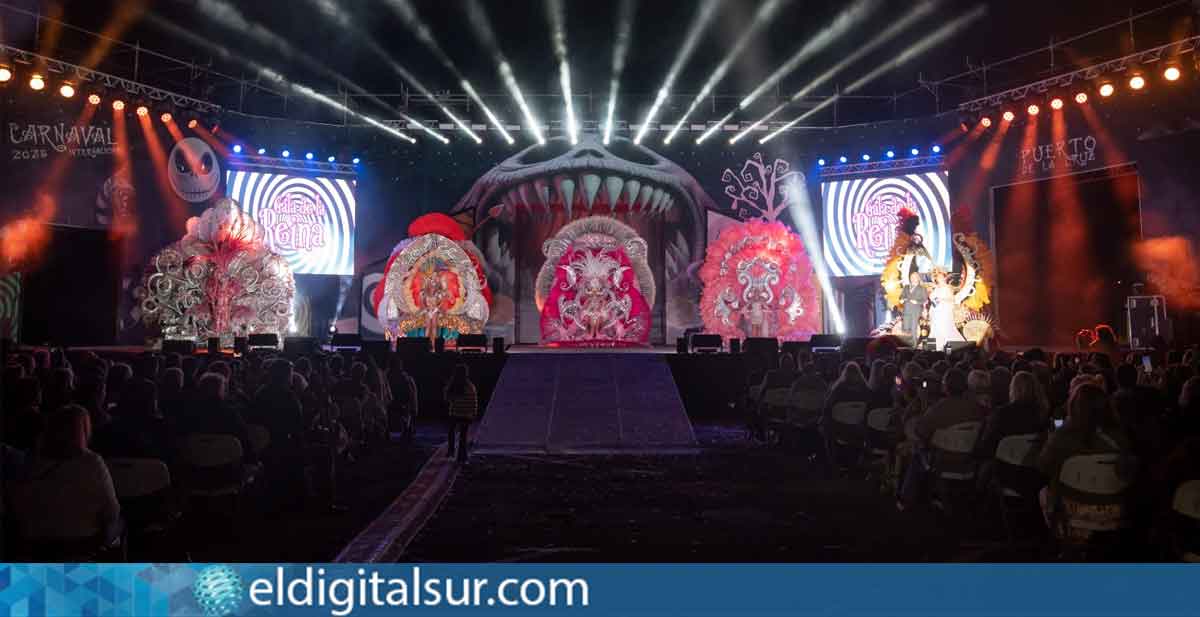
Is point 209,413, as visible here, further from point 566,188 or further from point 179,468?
point 566,188

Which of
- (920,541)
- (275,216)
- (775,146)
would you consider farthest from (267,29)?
(920,541)

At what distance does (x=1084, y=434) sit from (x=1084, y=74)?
13.7 metres

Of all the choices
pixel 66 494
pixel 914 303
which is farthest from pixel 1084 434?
pixel 914 303

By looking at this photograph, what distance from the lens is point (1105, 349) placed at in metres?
9.16

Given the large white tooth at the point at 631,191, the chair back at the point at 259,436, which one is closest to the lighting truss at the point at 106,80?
the large white tooth at the point at 631,191

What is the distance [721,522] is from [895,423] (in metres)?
1.79

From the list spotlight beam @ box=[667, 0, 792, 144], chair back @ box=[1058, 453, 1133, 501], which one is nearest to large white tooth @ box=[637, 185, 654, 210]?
spotlight beam @ box=[667, 0, 792, 144]

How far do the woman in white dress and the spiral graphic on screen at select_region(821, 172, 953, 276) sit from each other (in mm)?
1576

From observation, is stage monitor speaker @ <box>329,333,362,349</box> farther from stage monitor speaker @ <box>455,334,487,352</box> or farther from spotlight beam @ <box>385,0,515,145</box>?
spotlight beam @ <box>385,0,515,145</box>

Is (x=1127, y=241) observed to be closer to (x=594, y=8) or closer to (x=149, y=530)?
(x=594, y=8)

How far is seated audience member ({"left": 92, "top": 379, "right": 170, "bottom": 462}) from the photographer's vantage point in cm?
473

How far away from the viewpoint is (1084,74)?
15.0 m

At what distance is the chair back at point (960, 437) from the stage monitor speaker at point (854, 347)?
28.9ft

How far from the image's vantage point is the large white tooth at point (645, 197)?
64.5 feet
